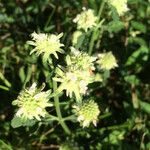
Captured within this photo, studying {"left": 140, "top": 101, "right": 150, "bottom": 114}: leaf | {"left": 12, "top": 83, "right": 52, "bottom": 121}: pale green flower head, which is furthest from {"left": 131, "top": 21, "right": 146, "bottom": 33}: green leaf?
{"left": 12, "top": 83, "right": 52, "bottom": 121}: pale green flower head

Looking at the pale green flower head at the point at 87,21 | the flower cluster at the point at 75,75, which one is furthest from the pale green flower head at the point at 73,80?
the pale green flower head at the point at 87,21

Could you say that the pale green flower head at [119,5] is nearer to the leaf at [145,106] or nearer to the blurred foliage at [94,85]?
the blurred foliage at [94,85]

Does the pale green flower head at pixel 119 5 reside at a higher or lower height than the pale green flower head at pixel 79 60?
higher

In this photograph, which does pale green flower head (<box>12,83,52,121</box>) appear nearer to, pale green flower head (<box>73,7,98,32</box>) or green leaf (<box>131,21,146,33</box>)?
pale green flower head (<box>73,7,98,32</box>)

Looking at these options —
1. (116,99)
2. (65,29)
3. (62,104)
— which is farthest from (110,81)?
(62,104)

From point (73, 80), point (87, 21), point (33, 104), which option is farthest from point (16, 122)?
point (87, 21)

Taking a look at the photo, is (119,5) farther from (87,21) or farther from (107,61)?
(107,61)
